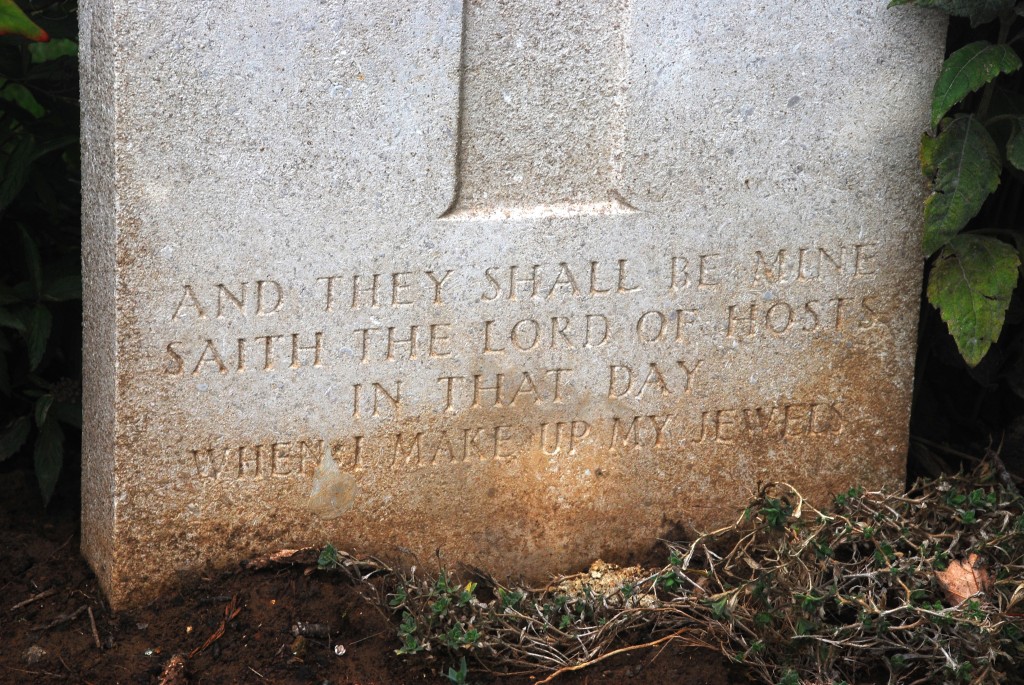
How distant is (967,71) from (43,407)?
2.14 m

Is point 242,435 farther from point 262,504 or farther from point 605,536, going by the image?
point 605,536

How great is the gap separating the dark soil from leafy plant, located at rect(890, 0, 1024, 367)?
944 millimetres

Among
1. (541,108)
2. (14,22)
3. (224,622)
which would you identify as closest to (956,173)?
(541,108)

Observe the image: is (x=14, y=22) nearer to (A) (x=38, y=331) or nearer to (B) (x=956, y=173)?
(A) (x=38, y=331)

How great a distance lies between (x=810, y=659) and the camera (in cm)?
262

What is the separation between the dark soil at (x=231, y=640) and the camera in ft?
Answer: 8.51

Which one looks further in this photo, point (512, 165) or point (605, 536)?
point (605, 536)

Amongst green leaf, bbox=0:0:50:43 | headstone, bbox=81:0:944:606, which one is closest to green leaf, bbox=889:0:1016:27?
headstone, bbox=81:0:944:606

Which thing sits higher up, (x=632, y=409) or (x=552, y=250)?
(x=552, y=250)

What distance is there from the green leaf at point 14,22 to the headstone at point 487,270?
14 cm

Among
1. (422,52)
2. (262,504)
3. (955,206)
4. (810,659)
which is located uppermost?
(422,52)

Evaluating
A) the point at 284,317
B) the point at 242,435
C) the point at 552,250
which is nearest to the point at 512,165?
the point at 552,250

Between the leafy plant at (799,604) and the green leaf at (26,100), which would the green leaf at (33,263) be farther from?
the leafy plant at (799,604)

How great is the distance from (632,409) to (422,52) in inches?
36.7
